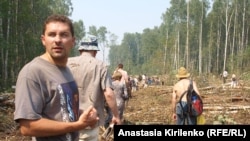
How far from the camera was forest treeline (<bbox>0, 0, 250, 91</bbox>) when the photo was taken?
91.4ft

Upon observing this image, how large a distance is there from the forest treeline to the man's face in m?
18.6

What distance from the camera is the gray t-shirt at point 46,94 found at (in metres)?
2.15

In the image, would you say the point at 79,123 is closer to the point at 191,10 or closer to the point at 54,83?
the point at 54,83

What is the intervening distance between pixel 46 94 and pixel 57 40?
1.19 feet

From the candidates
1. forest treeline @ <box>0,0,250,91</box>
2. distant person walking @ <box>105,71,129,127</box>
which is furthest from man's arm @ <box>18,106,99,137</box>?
forest treeline @ <box>0,0,250,91</box>

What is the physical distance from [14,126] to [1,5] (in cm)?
1680

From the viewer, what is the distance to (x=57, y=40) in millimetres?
2354

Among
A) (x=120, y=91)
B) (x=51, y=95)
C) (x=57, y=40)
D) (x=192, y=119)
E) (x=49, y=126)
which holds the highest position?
(x=57, y=40)

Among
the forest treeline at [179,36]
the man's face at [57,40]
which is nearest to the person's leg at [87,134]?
the man's face at [57,40]

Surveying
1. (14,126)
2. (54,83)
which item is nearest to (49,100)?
(54,83)

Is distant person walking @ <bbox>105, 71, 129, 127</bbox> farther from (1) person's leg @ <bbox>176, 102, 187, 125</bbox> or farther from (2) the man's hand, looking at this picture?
(2) the man's hand

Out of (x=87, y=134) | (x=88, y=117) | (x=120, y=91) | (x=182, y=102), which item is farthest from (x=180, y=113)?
(x=88, y=117)

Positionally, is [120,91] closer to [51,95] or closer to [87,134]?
[87,134]

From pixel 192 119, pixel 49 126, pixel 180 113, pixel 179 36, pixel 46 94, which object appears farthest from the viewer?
pixel 179 36
